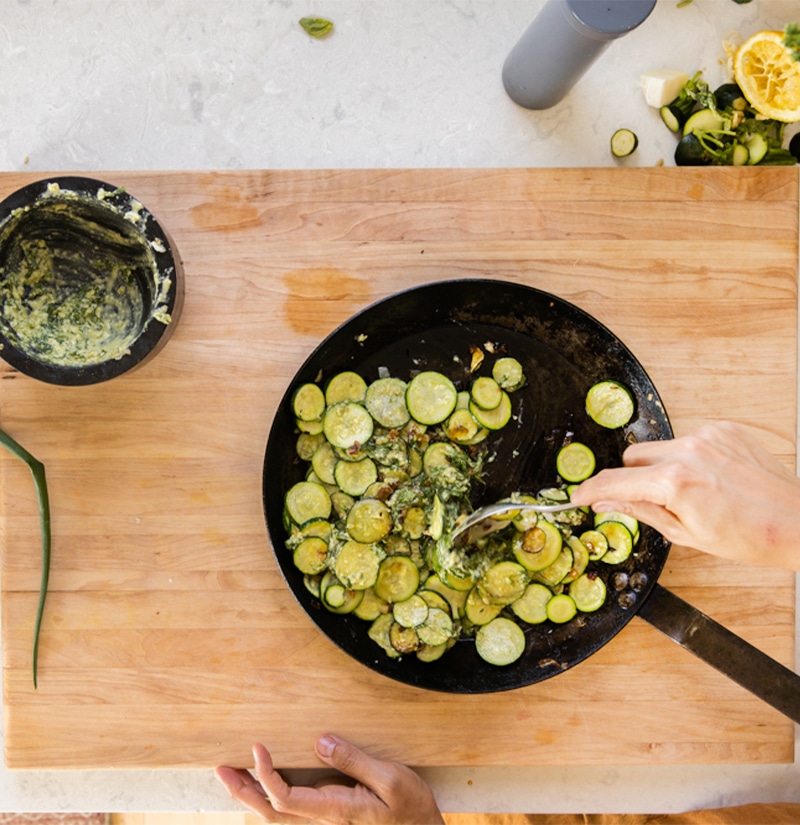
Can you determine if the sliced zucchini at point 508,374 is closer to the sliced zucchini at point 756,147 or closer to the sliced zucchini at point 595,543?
the sliced zucchini at point 595,543

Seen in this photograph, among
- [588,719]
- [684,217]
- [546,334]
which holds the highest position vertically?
[684,217]

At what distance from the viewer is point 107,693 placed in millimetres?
2092

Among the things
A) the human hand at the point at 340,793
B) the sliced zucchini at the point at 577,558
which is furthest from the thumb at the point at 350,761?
the sliced zucchini at the point at 577,558

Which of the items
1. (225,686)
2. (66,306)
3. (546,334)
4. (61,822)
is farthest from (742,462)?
(61,822)

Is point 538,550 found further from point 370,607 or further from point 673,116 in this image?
point 673,116

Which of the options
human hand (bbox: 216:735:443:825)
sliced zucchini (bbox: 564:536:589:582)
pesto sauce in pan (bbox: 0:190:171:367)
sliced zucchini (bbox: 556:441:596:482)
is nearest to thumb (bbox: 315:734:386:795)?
human hand (bbox: 216:735:443:825)

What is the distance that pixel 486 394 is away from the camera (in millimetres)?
2023

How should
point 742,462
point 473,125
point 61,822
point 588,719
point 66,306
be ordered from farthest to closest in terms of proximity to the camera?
point 61,822 → point 473,125 → point 588,719 → point 66,306 → point 742,462

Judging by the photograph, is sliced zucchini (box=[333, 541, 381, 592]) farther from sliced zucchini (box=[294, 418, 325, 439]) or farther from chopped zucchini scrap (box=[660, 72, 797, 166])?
chopped zucchini scrap (box=[660, 72, 797, 166])

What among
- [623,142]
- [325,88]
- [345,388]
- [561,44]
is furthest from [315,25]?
[345,388]

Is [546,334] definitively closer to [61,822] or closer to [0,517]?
[0,517]

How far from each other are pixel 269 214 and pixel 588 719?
163cm

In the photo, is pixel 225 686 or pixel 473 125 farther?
→ pixel 473 125

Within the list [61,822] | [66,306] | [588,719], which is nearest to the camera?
[66,306]
